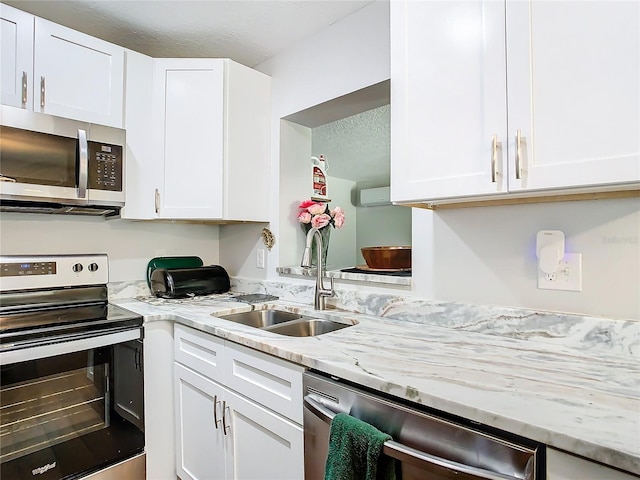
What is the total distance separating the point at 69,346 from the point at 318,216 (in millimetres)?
1272

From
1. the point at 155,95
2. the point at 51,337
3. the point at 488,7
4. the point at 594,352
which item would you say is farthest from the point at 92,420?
the point at 488,7

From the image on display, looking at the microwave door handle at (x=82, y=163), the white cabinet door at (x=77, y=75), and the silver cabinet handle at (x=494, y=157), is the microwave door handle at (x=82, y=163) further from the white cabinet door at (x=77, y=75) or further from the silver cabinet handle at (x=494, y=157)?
the silver cabinet handle at (x=494, y=157)

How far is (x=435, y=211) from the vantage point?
4.80 ft

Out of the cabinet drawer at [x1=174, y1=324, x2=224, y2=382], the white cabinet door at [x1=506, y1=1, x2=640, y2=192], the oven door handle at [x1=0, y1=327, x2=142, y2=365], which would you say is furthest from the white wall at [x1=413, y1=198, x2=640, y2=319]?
the oven door handle at [x1=0, y1=327, x2=142, y2=365]

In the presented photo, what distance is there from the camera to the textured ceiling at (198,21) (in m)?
1.71

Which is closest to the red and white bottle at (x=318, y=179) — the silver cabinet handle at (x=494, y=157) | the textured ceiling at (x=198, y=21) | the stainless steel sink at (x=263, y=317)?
the textured ceiling at (x=198, y=21)

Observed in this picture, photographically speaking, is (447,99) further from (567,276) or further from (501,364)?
(501,364)

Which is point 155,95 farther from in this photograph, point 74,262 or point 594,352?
point 594,352

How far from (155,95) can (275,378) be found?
5.23 ft

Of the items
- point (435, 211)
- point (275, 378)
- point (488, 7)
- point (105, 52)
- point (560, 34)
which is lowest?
point (275, 378)

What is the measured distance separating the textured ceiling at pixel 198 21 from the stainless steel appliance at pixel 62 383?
118 centimetres

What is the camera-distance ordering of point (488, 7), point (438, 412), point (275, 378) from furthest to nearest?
point (275, 378)
point (488, 7)
point (438, 412)

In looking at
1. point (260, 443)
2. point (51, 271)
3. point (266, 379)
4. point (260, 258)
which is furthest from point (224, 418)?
point (51, 271)

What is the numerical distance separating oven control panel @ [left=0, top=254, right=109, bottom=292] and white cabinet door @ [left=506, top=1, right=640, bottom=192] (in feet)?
6.42
